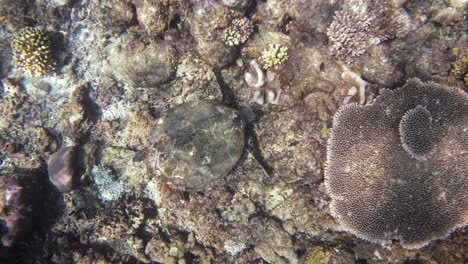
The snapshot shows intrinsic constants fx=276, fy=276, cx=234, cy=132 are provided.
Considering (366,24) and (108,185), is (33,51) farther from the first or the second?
(366,24)

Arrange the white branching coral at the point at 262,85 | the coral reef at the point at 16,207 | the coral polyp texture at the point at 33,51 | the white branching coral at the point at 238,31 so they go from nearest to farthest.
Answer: the white branching coral at the point at 238,31, the white branching coral at the point at 262,85, the coral reef at the point at 16,207, the coral polyp texture at the point at 33,51

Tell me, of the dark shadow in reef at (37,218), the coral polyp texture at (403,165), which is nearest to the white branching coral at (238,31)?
the coral polyp texture at (403,165)

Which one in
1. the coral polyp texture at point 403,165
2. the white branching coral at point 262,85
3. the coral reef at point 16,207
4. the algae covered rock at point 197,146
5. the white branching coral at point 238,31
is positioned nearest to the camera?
the coral polyp texture at point 403,165

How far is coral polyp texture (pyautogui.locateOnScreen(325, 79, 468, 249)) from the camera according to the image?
13.8 feet

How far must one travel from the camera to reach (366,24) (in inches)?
181

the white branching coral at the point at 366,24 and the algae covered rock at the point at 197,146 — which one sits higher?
the white branching coral at the point at 366,24

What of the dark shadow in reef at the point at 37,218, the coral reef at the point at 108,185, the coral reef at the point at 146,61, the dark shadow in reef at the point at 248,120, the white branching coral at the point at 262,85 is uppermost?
the coral reef at the point at 146,61

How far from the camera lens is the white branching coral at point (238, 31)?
16.2 ft

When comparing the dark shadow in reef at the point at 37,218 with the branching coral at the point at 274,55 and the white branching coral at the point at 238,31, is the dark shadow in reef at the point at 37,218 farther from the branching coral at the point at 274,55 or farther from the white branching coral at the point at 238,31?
the branching coral at the point at 274,55

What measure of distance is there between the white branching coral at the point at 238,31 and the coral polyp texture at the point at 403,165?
2176 millimetres

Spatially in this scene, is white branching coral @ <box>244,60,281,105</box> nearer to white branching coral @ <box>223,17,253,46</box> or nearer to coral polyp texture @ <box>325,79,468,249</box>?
white branching coral @ <box>223,17,253,46</box>

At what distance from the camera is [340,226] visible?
15.8ft

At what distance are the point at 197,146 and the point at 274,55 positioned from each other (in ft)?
7.11

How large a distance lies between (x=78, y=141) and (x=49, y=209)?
1.78 metres
